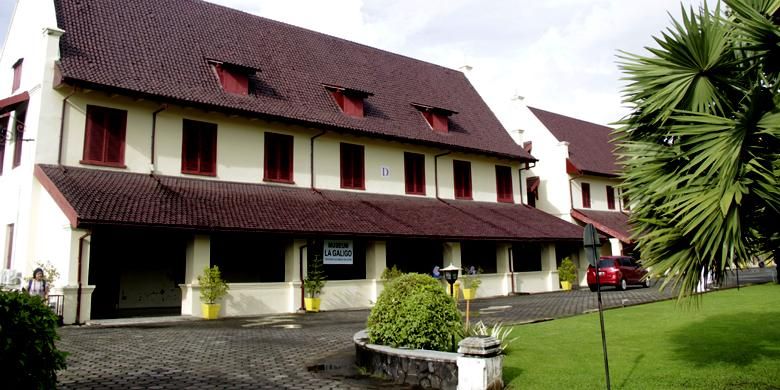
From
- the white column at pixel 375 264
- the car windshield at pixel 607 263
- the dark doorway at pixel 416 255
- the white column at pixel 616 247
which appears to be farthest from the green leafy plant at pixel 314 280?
the white column at pixel 616 247

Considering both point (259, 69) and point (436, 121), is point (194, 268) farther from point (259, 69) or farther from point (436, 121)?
point (436, 121)

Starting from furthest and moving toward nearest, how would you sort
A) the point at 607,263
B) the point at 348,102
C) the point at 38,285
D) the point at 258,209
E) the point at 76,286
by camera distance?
the point at 607,263
the point at 348,102
the point at 258,209
the point at 76,286
the point at 38,285

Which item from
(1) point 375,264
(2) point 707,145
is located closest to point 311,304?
(1) point 375,264

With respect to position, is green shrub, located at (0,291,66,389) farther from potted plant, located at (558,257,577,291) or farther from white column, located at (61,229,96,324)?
potted plant, located at (558,257,577,291)

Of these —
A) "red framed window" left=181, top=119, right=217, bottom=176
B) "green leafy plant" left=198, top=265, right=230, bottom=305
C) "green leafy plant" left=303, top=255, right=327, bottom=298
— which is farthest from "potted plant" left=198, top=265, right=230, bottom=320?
→ "red framed window" left=181, top=119, right=217, bottom=176

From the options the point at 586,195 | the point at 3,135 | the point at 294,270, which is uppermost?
the point at 3,135

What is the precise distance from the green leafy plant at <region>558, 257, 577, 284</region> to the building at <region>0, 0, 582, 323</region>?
759mm

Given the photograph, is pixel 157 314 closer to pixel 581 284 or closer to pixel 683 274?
pixel 683 274

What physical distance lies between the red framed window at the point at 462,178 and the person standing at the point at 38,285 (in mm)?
17748

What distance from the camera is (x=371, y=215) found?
867 inches

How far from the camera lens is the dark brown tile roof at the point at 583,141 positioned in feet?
117

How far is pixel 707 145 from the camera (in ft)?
21.1

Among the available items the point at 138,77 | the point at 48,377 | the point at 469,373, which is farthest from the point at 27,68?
the point at 469,373

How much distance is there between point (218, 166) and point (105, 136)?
147 inches
